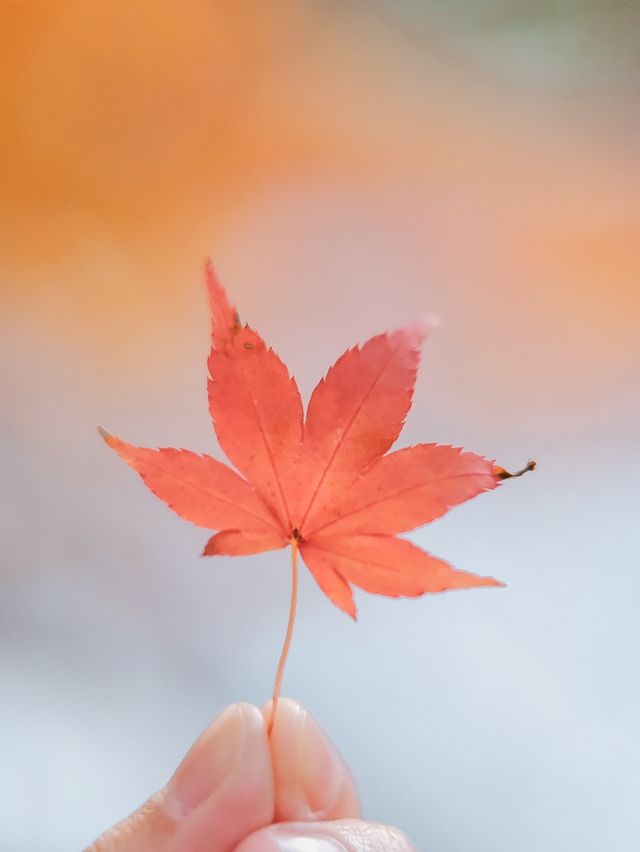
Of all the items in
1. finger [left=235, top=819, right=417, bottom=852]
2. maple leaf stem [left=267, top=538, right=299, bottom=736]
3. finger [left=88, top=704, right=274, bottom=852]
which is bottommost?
finger [left=235, top=819, right=417, bottom=852]

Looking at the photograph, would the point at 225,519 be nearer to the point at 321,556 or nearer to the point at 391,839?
the point at 321,556

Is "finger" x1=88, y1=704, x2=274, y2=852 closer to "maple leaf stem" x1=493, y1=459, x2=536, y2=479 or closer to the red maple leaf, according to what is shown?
the red maple leaf

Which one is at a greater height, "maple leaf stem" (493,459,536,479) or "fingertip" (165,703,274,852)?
"maple leaf stem" (493,459,536,479)

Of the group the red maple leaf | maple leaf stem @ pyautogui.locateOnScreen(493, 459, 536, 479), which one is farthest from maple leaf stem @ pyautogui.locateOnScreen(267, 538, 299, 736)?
maple leaf stem @ pyautogui.locateOnScreen(493, 459, 536, 479)

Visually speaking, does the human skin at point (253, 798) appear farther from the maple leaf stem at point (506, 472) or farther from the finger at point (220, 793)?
the maple leaf stem at point (506, 472)

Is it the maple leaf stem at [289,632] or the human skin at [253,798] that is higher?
the maple leaf stem at [289,632]

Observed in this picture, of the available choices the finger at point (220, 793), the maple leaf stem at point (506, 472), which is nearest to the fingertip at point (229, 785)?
the finger at point (220, 793)

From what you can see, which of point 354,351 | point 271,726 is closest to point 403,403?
point 354,351

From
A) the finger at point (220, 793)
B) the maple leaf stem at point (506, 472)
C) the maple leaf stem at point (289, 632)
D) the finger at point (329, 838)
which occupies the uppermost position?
the maple leaf stem at point (506, 472)
